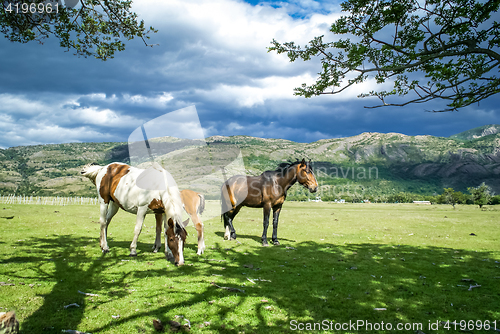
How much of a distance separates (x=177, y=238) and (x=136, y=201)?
2285 mm

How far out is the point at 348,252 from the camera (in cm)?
1133

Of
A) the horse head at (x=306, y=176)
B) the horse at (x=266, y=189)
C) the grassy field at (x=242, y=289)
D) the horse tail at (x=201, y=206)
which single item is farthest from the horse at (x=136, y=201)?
the horse head at (x=306, y=176)

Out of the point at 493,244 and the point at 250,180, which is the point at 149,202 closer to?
the point at 250,180

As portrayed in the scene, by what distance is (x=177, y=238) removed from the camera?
825 cm

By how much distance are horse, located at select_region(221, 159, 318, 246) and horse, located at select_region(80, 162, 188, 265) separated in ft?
13.7

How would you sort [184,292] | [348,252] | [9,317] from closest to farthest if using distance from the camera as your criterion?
[9,317], [184,292], [348,252]

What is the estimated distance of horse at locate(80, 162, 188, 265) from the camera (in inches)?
326

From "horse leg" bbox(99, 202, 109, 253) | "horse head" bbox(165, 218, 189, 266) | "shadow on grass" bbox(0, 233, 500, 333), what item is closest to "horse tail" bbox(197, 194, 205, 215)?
"shadow on grass" bbox(0, 233, 500, 333)

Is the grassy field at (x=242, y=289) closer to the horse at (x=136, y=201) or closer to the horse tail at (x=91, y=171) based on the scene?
the horse at (x=136, y=201)

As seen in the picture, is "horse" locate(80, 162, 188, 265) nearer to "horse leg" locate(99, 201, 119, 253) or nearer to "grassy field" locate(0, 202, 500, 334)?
"horse leg" locate(99, 201, 119, 253)

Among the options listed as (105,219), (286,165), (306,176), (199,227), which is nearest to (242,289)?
(199,227)

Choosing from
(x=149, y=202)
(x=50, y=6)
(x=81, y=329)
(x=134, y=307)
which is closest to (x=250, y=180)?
(x=149, y=202)

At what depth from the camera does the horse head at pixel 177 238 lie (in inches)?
320

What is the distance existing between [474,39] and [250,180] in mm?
10119
